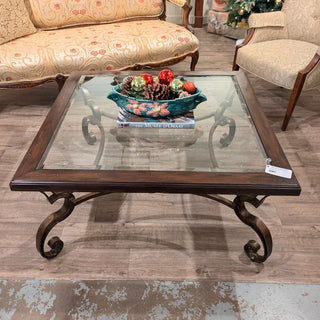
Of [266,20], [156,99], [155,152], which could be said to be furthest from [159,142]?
[266,20]

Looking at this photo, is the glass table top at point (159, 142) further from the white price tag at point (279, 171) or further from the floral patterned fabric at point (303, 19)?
the floral patterned fabric at point (303, 19)

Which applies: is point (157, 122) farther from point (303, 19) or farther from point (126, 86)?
point (303, 19)

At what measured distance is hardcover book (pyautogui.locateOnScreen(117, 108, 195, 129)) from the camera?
1141 millimetres

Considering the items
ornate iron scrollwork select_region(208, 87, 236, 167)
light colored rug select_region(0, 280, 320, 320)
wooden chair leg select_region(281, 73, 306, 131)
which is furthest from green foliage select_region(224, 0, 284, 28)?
light colored rug select_region(0, 280, 320, 320)

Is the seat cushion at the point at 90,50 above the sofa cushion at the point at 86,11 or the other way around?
the other way around

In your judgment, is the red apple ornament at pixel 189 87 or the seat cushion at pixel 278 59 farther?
the seat cushion at pixel 278 59

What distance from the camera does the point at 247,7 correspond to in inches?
100

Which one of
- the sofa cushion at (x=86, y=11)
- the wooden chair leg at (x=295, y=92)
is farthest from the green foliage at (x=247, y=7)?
the wooden chair leg at (x=295, y=92)

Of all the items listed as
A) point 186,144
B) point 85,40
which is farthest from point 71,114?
point 85,40

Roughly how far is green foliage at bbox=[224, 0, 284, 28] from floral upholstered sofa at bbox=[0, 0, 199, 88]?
2.02ft

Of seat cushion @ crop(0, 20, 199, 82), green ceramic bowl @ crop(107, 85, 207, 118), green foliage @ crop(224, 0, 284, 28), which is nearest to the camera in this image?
green ceramic bowl @ crop(107, 85, 207, 118)

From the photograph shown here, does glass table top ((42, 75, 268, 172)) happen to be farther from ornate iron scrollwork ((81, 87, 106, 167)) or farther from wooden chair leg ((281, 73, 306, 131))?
wooden chair leg ((281, 73, 306, 131))

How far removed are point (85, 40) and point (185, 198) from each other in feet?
4.34

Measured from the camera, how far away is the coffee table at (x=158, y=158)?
867 mm
